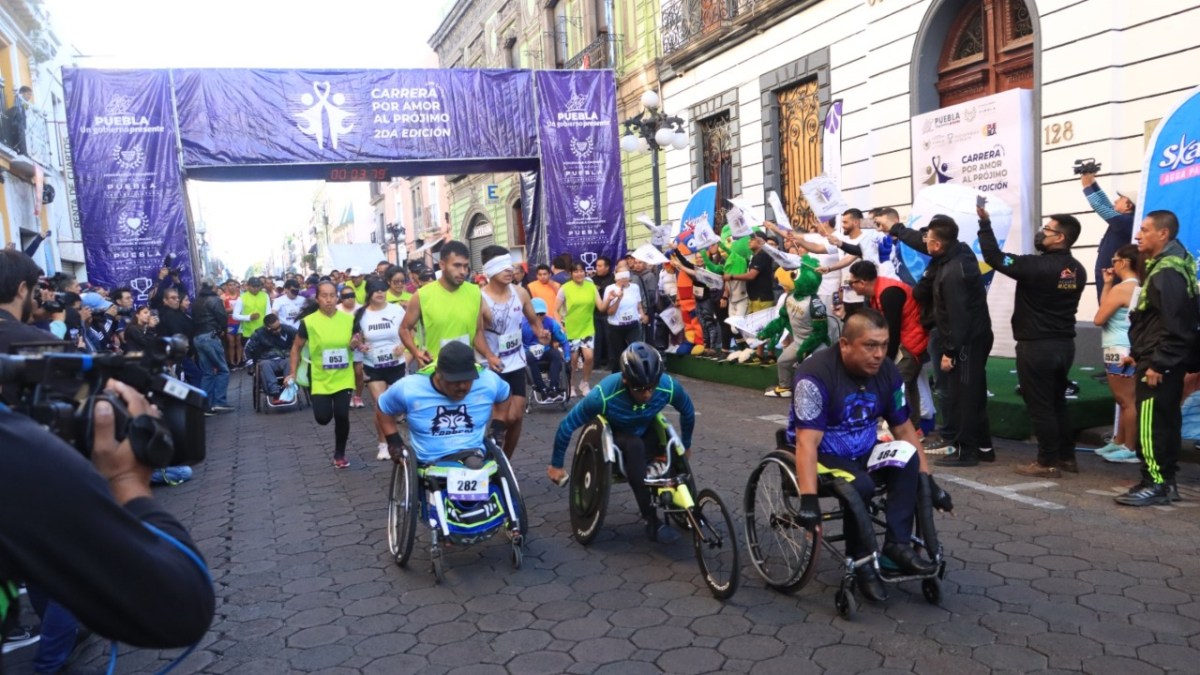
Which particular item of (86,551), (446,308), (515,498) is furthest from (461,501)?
(86,551)

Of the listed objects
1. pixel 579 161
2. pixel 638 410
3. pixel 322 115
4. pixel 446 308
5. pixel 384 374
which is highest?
pixel 322 115

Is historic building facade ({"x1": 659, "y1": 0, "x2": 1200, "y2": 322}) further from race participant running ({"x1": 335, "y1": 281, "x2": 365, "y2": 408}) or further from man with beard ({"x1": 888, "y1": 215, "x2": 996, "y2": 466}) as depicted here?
race participant running ({"x1": 335, "y1": 281, "x2": 365, "y2": 408})

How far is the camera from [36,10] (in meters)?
21.4

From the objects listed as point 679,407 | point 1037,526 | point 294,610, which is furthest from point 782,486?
point 294,610

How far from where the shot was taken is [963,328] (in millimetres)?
6598

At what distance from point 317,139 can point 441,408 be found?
11.9 metres

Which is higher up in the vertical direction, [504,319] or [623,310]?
[504,319]

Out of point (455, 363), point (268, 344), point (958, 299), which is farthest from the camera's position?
point (268, 344)

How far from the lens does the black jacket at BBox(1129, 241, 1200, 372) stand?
5.34 metres

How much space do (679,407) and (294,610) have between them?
238 centimetres

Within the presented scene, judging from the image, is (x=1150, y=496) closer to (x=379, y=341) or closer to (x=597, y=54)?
(x=379, y=341)

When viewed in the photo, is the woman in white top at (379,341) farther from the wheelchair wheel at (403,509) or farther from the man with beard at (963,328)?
the man with beard at (963,328)

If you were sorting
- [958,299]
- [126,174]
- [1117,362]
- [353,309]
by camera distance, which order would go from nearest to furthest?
1. [1117,362]
2. [958,299]
3. [353,309]
4. [126,174]

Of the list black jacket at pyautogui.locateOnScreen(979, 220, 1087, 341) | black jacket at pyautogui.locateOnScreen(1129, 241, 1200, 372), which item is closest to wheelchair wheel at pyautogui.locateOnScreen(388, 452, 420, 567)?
black jacket at pyautogui.locateOnScreen(979, 220, 1087, 341)
